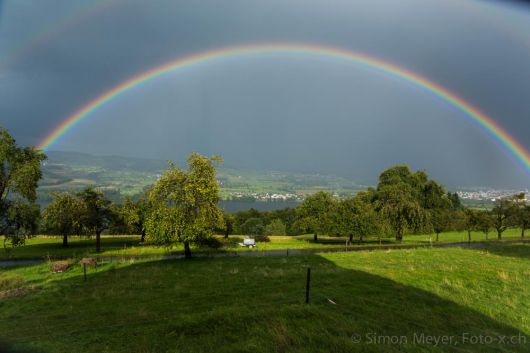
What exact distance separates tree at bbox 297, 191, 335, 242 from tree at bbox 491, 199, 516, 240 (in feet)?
102

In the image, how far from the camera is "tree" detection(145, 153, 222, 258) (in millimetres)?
27500

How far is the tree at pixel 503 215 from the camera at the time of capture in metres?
58.8

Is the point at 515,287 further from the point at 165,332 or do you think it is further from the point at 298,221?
the point at 298,221

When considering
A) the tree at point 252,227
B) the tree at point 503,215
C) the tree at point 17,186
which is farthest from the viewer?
the tree at point 252,227

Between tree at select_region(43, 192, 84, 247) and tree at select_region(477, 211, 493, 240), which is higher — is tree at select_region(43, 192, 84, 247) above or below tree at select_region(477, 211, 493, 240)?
above

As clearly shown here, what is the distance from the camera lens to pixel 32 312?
13.6 m

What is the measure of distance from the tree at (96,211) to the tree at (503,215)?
212 feet

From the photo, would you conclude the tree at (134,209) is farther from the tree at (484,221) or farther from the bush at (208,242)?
the tree at (484,221)

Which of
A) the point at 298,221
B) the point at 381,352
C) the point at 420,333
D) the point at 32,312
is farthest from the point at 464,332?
the point at 298,221

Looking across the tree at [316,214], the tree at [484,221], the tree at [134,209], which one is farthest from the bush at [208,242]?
the tree at [484,221]

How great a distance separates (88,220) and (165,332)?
118 ft

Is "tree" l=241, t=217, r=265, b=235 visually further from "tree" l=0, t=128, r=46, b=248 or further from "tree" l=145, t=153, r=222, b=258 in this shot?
"tree" l=0, t=128, r=46, b=248

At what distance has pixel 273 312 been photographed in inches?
375

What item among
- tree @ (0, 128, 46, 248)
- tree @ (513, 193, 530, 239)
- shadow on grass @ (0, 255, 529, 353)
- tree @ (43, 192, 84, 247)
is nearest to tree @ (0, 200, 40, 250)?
tree @ (0, 128, 46, 248)
